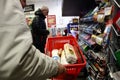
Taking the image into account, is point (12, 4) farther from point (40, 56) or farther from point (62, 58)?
point (62, 58)

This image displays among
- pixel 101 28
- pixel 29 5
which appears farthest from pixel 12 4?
pixel 29 5

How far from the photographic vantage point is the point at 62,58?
6.16 ft

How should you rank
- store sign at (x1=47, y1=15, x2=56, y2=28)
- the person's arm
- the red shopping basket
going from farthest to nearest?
1. store sign at (x1=47, y1=15, x2=56, y2=28)
2. the red shopping basket
3. the person's arm

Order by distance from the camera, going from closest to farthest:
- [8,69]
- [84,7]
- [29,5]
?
[8,69], [84,7], [29,5]

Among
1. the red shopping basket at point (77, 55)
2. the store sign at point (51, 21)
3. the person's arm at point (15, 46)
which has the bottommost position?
the store sign at point (51, 21)

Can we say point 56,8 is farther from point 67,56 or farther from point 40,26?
point 67,56

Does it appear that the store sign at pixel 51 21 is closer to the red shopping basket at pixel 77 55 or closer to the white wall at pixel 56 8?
the white wall at pixel 56 8

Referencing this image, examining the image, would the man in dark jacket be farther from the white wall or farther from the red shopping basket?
the red shopping basket

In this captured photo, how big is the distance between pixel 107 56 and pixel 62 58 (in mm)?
478

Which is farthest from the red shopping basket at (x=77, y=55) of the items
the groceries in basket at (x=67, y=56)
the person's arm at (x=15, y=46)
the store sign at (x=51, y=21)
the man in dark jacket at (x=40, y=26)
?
the store sign at (x=51, y=21)

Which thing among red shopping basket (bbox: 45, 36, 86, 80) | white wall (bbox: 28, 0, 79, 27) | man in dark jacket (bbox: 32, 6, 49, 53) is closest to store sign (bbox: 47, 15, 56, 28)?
white wall (bbox: 28, 0, 79, 27)

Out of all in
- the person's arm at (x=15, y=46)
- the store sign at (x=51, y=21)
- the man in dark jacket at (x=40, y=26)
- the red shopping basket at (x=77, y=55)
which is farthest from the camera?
the store sign at (x=51, y=21)

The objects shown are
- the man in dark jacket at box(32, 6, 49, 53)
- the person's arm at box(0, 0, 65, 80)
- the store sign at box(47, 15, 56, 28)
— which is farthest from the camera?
the store sign at box(47, 15, 56, 28)

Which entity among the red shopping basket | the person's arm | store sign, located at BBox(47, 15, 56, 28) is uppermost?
the person's arm
